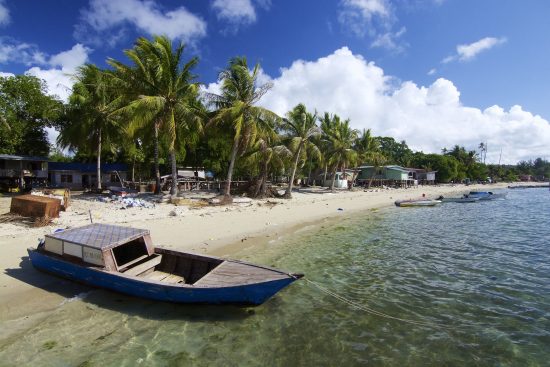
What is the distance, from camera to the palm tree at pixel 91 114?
29000mm

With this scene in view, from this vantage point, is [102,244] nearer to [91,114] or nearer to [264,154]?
[264,154]

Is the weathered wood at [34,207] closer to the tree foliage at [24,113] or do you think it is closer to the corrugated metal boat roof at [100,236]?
the corrugated metal boat roof at [100,236]

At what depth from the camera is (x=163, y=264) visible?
8883 mm

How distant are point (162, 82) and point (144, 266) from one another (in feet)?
58.3

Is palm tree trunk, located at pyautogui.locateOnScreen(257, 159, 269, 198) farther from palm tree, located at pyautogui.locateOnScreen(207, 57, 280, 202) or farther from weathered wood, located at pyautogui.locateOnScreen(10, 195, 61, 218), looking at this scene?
weathered wood, located at pyautogui.locateOnScreen(10, 195, 61, 218)

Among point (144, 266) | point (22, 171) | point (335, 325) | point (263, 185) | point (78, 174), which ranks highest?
point (22, 171)

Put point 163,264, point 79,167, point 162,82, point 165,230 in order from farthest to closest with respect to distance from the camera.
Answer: point 79,167, point 162,82, point 165,230, point 163,264

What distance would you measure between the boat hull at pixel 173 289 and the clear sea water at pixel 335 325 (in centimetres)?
35

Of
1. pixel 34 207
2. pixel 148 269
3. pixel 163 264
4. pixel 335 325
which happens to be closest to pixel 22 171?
pixel 34 207

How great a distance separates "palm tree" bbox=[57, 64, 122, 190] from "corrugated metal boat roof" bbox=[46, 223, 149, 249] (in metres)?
22.1

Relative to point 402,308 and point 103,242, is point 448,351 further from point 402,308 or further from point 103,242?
point 103,242

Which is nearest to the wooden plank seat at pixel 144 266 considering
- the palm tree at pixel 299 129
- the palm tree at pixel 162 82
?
the palm tree at pixel 162 82

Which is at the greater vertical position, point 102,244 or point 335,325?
point 102,244

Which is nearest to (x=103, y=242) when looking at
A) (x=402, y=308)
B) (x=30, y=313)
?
(x=30, y=313)
